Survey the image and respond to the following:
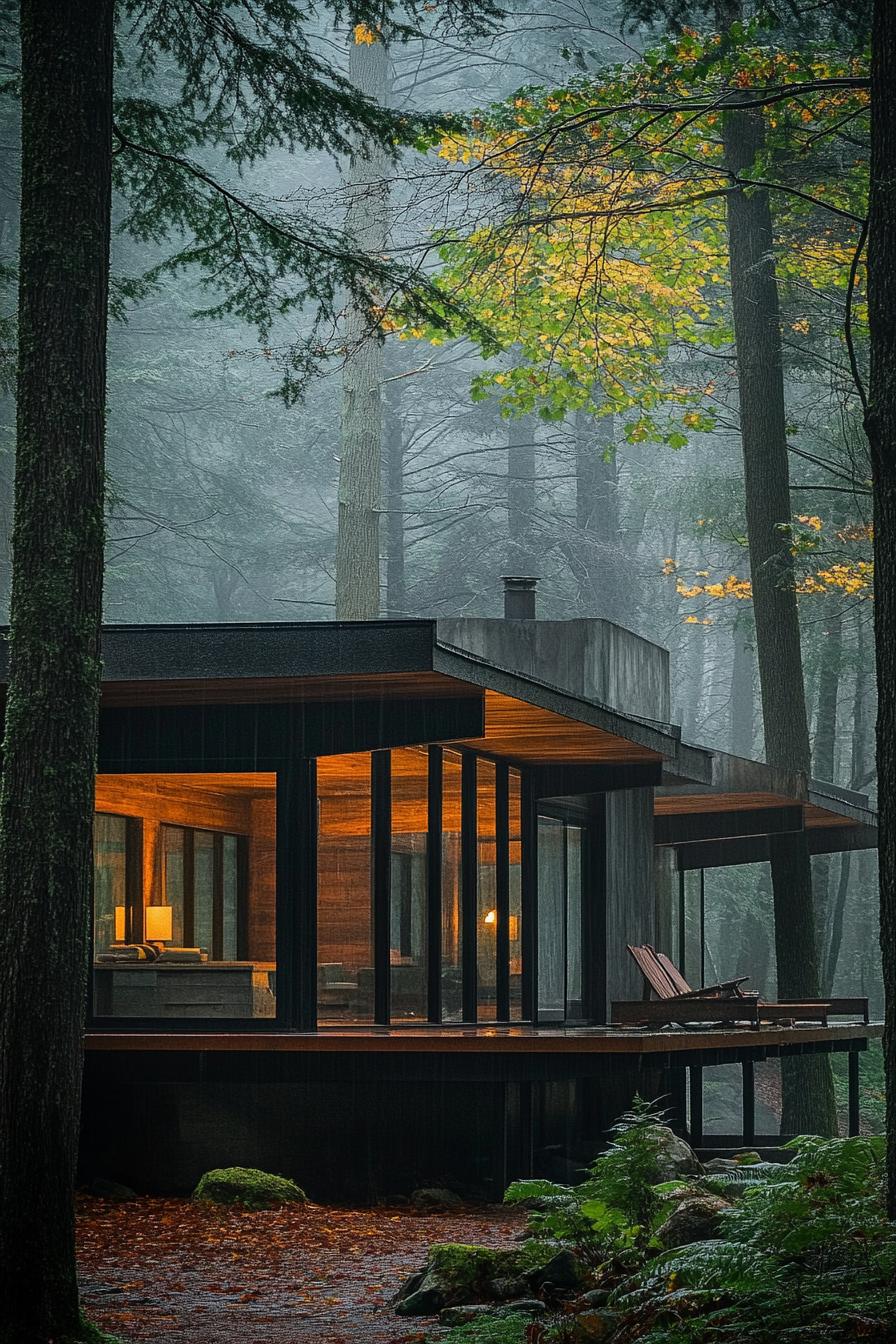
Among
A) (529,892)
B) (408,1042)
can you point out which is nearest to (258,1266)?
(408,1042)

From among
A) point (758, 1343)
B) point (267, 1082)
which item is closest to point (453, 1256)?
point (758, 1343)

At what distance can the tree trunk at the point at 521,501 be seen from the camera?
120 feet

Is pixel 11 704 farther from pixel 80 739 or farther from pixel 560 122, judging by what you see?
pixel 560 122

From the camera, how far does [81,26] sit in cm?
714

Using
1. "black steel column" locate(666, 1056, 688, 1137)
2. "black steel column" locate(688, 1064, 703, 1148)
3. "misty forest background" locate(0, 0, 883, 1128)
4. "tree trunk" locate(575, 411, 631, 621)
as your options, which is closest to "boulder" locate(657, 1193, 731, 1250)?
"black steel column" locate(688, 1064, 703, 1148)

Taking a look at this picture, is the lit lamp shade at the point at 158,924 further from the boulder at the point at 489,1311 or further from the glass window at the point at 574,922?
the boulder at the point at 489,1311

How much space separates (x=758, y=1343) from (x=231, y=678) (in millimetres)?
7266

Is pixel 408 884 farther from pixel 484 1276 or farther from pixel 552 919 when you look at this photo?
pixel 484 1276

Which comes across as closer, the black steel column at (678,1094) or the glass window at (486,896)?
the glass window at (486,896)

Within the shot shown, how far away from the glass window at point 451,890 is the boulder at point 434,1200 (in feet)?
7.71

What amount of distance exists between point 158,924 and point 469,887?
2.59m

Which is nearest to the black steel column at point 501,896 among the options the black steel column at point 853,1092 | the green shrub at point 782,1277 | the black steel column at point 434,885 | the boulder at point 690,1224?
the black steel column at point 434,885

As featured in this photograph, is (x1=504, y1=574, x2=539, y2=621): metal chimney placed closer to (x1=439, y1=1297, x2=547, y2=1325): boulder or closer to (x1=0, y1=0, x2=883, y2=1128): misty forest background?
(x1=439, y1=1297, x2=547, y2=1325): boulder

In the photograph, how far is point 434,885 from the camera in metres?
14.0
